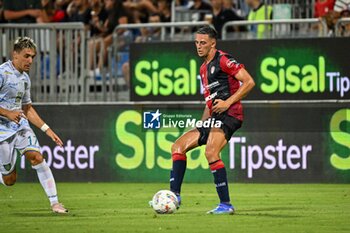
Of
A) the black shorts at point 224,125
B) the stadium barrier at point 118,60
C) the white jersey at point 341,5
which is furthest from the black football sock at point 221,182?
the stadium barrier at point 118,60

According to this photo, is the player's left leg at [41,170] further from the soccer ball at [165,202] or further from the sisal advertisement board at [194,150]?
the sisal advertisement board at [194,150]

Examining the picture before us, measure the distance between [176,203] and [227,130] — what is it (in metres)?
1.15

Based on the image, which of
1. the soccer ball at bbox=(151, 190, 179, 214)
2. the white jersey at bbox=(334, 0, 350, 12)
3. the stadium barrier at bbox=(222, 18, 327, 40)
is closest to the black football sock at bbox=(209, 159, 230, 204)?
the soccer ball at bbox=(151, 190, 179, 214)

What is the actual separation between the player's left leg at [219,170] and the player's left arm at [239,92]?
0.35 meters

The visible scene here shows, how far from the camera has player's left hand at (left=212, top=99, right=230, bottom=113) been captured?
513 inches

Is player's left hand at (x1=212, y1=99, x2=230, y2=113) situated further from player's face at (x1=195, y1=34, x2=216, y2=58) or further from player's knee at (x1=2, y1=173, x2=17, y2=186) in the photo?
player's knee at (x1=2, y1=173, x2=17, y2=186)

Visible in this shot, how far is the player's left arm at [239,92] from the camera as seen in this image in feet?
42.4

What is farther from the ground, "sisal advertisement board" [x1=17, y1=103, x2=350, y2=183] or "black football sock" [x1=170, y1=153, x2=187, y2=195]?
"black football sock" [x1=170, y1=153, x2=187, y2=195]

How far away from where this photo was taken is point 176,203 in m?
13.1

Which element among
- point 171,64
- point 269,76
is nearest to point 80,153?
point 171,64

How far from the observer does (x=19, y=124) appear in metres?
13.7

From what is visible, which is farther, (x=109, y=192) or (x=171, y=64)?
(x=171, y=64)

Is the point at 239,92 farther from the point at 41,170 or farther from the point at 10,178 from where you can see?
the point at 10,178

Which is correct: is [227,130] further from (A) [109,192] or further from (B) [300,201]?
(A) [109,192]
